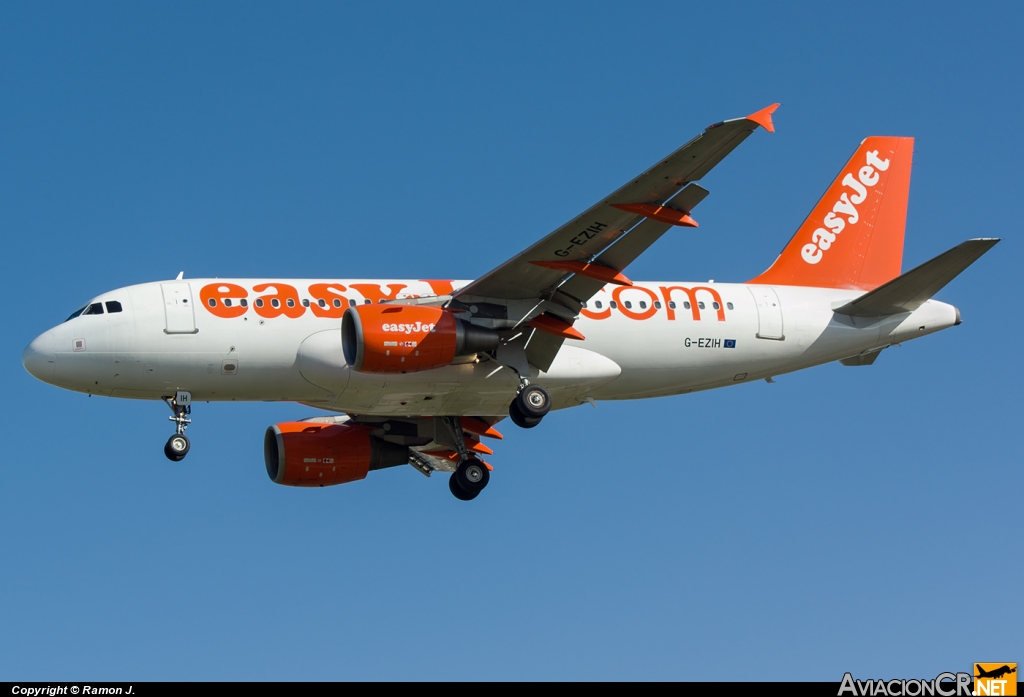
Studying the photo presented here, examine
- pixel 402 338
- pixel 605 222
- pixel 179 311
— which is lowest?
pixel 402 338

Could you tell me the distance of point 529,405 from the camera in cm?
3522

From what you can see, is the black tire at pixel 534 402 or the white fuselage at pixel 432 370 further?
the black tire at pixel 534 402

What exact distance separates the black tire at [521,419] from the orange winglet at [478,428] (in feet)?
16.8

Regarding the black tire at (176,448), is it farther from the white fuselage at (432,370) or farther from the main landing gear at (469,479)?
the main landing gear at (469,479)

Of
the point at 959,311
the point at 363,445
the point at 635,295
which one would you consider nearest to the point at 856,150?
the point at 959,311

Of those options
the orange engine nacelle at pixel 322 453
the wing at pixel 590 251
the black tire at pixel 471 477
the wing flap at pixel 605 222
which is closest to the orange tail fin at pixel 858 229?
the wing at pixel 590 251

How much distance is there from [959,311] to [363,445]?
1668 cm

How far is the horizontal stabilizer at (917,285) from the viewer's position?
3603 centimetres

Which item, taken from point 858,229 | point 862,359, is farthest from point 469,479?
point 858,229

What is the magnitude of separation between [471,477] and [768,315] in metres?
8.98

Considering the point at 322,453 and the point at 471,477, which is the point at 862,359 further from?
the point at 322,453

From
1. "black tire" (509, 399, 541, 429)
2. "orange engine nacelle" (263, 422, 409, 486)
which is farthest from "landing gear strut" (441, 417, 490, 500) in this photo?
"black tire" (509, 399, 541, 429)

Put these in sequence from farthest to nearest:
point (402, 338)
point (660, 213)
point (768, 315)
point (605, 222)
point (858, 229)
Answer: point (858, 229) < point (768, 315) < point (402, 338) < point (605, 222) < point (660, 213)

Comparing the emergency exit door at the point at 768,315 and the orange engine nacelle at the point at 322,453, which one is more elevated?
the emergency exit door at the point at 768,315
